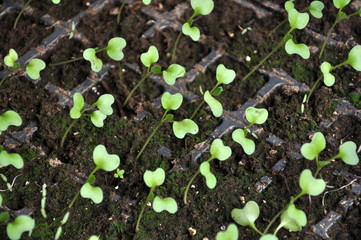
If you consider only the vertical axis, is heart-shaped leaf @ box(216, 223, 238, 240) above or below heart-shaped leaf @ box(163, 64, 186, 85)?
below

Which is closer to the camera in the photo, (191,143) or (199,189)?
(199,189)

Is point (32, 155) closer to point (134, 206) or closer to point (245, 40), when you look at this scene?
point (134, 206)

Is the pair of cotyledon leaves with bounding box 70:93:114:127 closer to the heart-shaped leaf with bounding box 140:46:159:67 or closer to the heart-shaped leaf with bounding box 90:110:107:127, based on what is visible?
the heart-shaped leaf with bounding box 90:110:107:127

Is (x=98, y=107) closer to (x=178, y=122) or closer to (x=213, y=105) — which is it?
(x=178, y=122)

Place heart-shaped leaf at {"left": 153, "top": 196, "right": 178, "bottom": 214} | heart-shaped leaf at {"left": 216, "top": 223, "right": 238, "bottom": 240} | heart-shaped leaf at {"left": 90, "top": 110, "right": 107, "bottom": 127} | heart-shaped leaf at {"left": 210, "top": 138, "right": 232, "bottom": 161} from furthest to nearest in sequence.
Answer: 1. heart-shaped leaf at {"left": 90, "top": 110, "right": 107, "bottom": 127}
2. heart-shaped leaf at {"left": 210, "top": 138, "right": 232, "bottom": 161}
3. heart-shaped leaf at {"left": 153, "top": 196, "right": 178, "bottom": 214}
4. heart-shaped leaf at {"left": 216, "top": 223, "right": 238, "bottom": 240}

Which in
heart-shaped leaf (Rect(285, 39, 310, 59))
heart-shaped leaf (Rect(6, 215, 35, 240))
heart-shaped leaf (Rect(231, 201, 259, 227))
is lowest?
heart-shaped leaf (Rect(231, 201, 259, 227))

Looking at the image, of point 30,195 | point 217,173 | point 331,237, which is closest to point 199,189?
point 217,173

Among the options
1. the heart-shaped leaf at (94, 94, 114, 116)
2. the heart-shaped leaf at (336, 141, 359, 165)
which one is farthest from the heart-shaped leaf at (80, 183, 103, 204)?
the heart-shaped leaf at (336, 141, 359, 165)

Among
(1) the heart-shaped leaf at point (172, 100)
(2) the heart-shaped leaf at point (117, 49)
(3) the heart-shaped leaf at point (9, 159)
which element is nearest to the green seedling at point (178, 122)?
(1) the heart-shaped leaf at point (172, 100)
